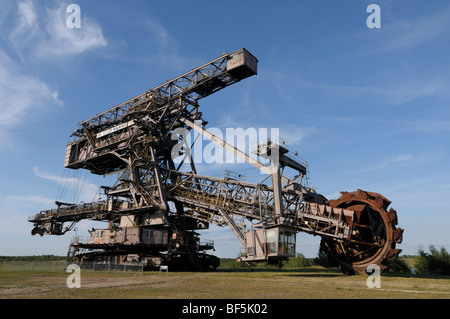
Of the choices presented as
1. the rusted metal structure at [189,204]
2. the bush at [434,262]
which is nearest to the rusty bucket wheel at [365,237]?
the rusted metal structure at [189,204]

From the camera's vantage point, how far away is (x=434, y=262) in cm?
3656

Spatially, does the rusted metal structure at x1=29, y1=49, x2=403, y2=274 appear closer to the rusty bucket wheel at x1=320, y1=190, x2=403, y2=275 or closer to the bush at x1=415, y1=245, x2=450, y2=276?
the rusty bucket wheel at x1=320, y1=190, x2=403, y2=275

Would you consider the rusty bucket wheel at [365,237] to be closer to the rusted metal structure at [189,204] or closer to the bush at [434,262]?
the rusted metal structure at [189,204]

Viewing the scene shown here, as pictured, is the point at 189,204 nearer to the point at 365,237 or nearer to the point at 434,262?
the point at 365,237

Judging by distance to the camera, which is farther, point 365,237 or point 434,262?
point 434,262

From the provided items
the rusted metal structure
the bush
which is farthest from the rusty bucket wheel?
the bush

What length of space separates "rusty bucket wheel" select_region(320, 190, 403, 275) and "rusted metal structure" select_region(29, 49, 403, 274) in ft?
0.30

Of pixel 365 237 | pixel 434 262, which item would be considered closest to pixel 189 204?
pixel 365 237

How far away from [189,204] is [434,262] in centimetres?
2907

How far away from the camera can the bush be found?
3581cm

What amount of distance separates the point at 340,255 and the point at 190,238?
18061 millimetres
